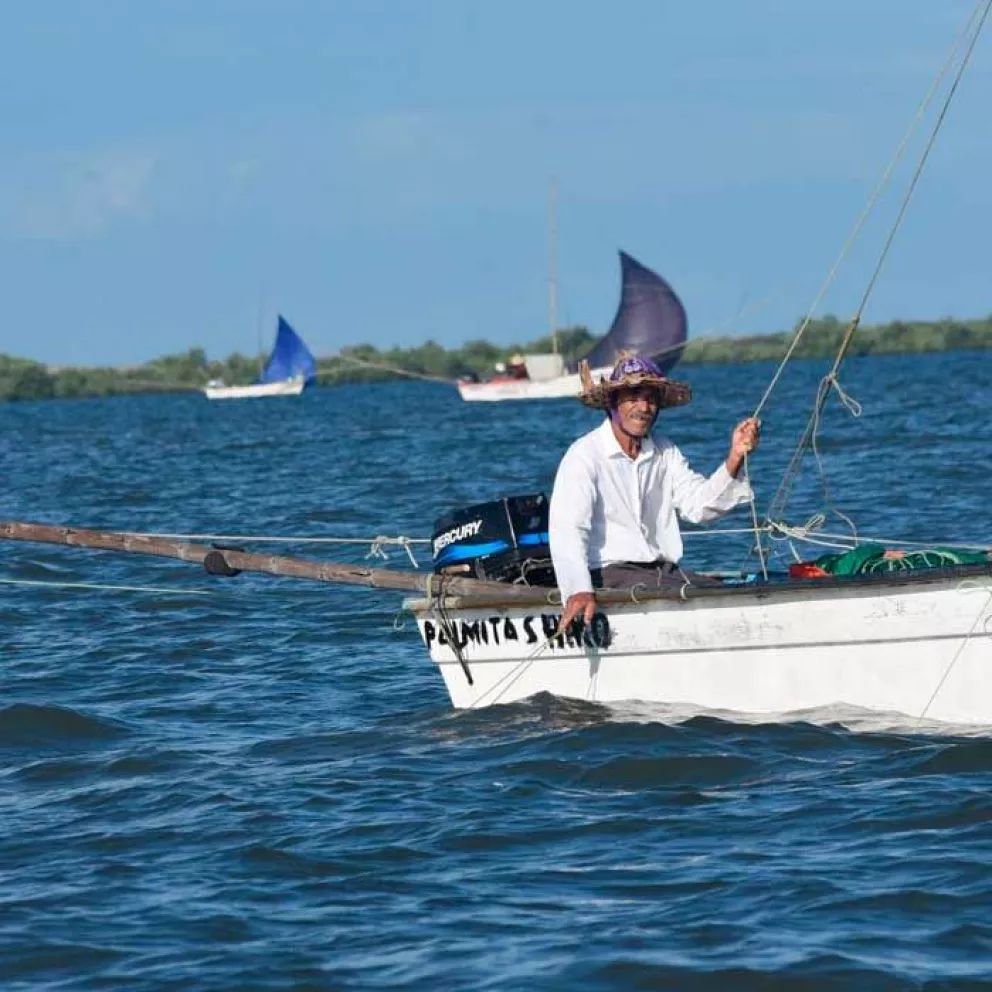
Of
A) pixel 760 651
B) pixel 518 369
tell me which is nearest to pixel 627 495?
pixel 760 651

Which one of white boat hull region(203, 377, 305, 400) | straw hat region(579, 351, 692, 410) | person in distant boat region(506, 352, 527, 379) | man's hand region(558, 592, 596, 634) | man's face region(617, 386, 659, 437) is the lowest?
man's hand region(558, 592, 596, 634)

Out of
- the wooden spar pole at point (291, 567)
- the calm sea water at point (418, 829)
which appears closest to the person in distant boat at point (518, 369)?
the calm sea water at point (418, 829)

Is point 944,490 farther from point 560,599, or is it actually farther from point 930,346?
point 930,346

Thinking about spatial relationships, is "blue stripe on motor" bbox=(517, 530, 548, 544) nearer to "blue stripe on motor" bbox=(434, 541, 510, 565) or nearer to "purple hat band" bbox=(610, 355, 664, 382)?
"blue stripe on motor" bbox=(434, 541, 510, 565)

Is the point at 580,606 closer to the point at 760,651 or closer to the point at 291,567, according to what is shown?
the point at 760,651

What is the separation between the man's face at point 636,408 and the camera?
9891 millimetres

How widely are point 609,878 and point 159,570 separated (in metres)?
11.5

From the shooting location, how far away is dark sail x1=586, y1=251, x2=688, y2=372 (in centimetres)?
7912

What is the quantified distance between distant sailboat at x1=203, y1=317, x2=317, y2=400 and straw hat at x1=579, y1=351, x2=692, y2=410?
102 metres

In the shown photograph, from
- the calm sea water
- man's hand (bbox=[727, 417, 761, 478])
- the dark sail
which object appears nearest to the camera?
the calm sea water

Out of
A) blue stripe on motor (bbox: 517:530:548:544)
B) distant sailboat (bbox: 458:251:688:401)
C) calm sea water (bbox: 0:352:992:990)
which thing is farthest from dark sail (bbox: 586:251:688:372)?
blue stripe on motor (bbox: 517:530:548:544)

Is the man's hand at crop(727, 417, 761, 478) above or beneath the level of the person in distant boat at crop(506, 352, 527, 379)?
beneath

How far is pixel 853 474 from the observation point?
88.9ft

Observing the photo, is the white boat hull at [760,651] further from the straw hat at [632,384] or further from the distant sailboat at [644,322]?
the distant sailboat at [644,322]
